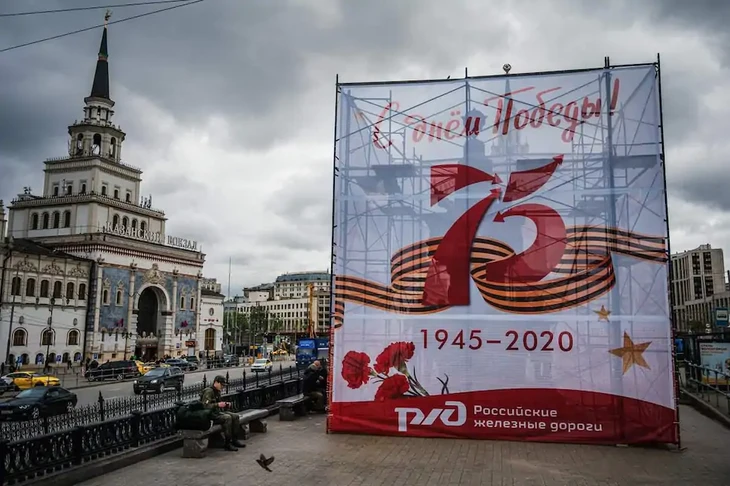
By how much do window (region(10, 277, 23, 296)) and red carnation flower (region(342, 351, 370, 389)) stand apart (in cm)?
4532

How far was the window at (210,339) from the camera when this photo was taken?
7438 centimetres

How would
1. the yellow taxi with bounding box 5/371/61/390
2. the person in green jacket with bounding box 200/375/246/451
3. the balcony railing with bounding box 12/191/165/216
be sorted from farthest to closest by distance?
the balcony railing with bounding box 12/191/165/216
the yellow taxi with bounding box 5/371/61/390
the person in green jacket with bounding box 200/375/246/451

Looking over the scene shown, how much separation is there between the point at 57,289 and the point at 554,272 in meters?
51.6

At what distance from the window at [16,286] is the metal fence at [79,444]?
4425 cm

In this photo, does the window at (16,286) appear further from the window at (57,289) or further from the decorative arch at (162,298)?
the decorative arch at (162,298)

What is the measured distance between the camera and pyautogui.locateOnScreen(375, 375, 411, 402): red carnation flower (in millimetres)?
13789

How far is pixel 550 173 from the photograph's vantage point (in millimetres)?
13719

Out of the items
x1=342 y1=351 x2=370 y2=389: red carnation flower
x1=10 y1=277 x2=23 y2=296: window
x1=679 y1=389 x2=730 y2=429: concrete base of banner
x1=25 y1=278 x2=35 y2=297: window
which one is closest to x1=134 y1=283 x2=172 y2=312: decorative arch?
Result: x1=25 y1=278 x2=35 y2=297: window

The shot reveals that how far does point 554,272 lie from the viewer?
13.4 meters

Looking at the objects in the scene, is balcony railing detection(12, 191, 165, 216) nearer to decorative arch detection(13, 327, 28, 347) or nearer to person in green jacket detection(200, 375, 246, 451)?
decorative arch detection(13, 327, 28, 347)

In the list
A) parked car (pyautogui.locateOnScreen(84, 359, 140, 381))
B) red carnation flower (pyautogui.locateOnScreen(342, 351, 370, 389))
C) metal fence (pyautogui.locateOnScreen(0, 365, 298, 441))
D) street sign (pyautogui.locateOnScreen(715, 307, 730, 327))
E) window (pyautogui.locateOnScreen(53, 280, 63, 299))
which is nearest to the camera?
metal fence (pyautogui.locateOnScreen(0, 365, 298, 441))

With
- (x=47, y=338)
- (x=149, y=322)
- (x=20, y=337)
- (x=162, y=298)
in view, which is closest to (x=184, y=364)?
(x=47, y=338)

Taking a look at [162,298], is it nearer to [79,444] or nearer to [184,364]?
[184,364]

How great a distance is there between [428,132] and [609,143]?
3965 millimetres
